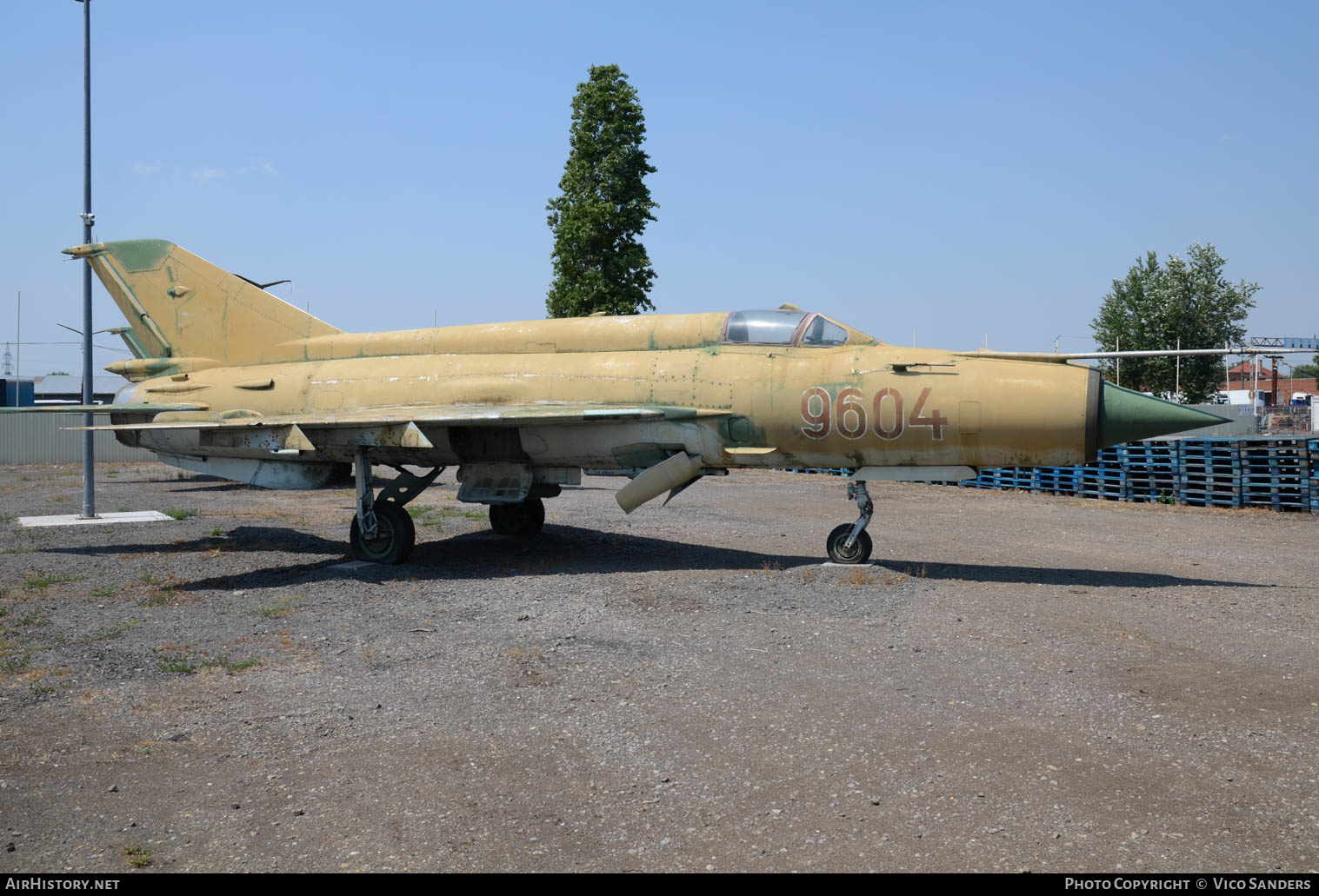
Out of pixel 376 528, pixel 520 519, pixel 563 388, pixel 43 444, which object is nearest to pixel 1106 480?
pixel 520 519

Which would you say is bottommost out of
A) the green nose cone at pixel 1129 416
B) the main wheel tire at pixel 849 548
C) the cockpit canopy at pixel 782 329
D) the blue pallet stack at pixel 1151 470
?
the main wheel tire at pixel 849 548

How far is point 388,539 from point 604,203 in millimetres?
19245

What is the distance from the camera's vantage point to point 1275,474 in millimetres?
19547

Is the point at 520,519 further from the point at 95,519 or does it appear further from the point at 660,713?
the point at 660,713

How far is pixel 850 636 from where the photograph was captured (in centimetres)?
857

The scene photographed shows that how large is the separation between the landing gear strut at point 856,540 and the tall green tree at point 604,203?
1909cm

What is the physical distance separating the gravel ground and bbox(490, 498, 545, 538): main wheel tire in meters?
2.43

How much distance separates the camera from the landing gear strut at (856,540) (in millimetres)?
11906

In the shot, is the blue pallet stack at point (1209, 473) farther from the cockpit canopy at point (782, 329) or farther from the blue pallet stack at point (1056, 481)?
the cockpit canopy at point (782, 329)

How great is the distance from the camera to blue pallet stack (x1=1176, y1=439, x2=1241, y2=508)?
20.2 m

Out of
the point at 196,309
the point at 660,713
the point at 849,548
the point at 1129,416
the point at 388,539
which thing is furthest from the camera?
the point at 196,309

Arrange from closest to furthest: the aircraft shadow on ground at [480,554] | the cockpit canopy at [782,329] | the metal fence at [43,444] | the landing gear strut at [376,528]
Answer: the cockpit canopy at [782,329] → the aircraft shadow on ground at [480,554] → the landing gear strut at [376,528] → the metal fence at [43,444]

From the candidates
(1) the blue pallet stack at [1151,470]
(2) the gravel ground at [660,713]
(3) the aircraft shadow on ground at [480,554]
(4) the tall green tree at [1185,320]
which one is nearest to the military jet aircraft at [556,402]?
(3) the aircraft shadow on ground at [480,554]

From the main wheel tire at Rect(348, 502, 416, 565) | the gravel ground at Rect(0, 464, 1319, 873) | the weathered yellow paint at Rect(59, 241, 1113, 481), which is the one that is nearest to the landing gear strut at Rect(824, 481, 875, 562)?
the weathered yellow paint at Rect(59, 241, 1113, 481)
